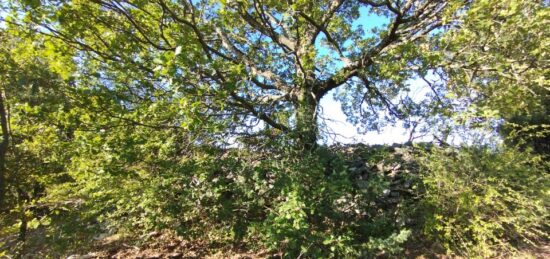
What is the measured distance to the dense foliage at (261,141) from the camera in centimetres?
466

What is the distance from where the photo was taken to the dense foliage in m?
4.66

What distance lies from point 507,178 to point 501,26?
2.49m

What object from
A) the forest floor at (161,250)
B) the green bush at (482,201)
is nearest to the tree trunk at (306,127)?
the green bush at (482,201)

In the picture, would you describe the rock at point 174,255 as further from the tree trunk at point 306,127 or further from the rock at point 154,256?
the tree trunk at point 306,127

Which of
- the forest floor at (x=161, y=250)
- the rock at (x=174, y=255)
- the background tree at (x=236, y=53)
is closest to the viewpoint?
the background tree at (x=236, y=53)

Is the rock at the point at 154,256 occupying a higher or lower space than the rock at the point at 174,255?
lower

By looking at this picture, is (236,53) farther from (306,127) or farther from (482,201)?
(482,201)

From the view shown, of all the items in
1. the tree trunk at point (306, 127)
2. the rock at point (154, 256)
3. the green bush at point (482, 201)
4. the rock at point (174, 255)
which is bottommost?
the rock at point (154, 256)

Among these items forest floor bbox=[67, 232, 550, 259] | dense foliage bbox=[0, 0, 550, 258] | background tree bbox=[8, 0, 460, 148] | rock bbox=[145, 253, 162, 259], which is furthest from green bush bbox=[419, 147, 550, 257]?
rock bbox=[145, 253, 162, 259]

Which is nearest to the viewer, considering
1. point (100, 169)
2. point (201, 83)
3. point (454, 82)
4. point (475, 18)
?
point (475, 18)

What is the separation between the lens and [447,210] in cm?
532

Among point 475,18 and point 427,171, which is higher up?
point 475,18

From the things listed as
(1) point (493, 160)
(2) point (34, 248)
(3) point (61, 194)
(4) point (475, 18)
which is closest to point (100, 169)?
(3) point (61, 194)

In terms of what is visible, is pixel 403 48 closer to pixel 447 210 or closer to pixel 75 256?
pixel 447 210
